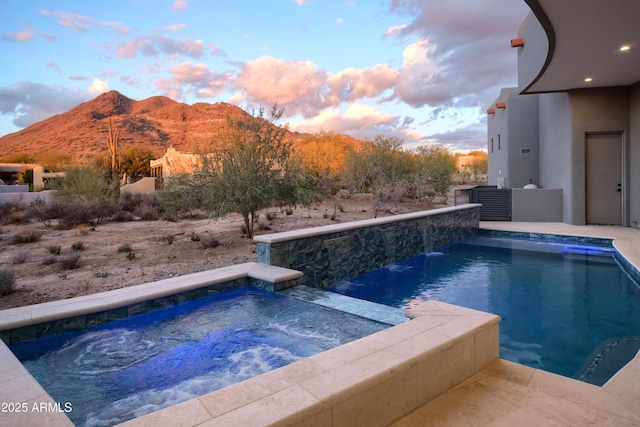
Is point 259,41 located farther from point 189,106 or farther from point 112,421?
point 189,106

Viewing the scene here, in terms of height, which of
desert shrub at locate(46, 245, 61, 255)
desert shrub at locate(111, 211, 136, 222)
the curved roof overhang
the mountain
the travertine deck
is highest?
the mountain

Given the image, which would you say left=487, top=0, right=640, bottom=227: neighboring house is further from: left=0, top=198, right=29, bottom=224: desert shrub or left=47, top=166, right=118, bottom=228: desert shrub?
left=0, top=198, right=29, bottom=224: desert shrub

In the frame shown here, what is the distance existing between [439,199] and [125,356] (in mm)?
20862

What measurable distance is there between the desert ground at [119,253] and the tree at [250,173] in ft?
3.40

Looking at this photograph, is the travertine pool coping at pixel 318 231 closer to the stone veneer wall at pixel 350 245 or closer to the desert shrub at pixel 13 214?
the stone veneer wall at pixel 350 245

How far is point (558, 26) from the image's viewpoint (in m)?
6.57

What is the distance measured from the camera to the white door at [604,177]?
37.8 feet

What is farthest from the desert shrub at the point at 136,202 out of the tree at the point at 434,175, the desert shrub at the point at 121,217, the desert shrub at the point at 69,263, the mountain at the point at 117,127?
the mountain at the point at 117,127

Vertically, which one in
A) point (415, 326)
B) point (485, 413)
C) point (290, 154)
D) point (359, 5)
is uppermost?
point (359, 5)

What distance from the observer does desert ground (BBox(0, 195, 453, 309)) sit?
259 inches

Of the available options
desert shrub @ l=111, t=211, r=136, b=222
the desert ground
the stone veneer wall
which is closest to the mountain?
desert shrub @ l=111, t=211, r=136, b=222

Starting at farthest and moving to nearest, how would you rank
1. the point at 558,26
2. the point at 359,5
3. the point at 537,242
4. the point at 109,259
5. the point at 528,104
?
the point at 528,104 → the point at 359,5 → the point at 537,242 → the point at 109,259 → the point at 558,26

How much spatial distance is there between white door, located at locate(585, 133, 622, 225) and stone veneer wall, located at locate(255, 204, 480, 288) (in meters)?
4.86

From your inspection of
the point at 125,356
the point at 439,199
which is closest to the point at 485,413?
the point at 125,356
